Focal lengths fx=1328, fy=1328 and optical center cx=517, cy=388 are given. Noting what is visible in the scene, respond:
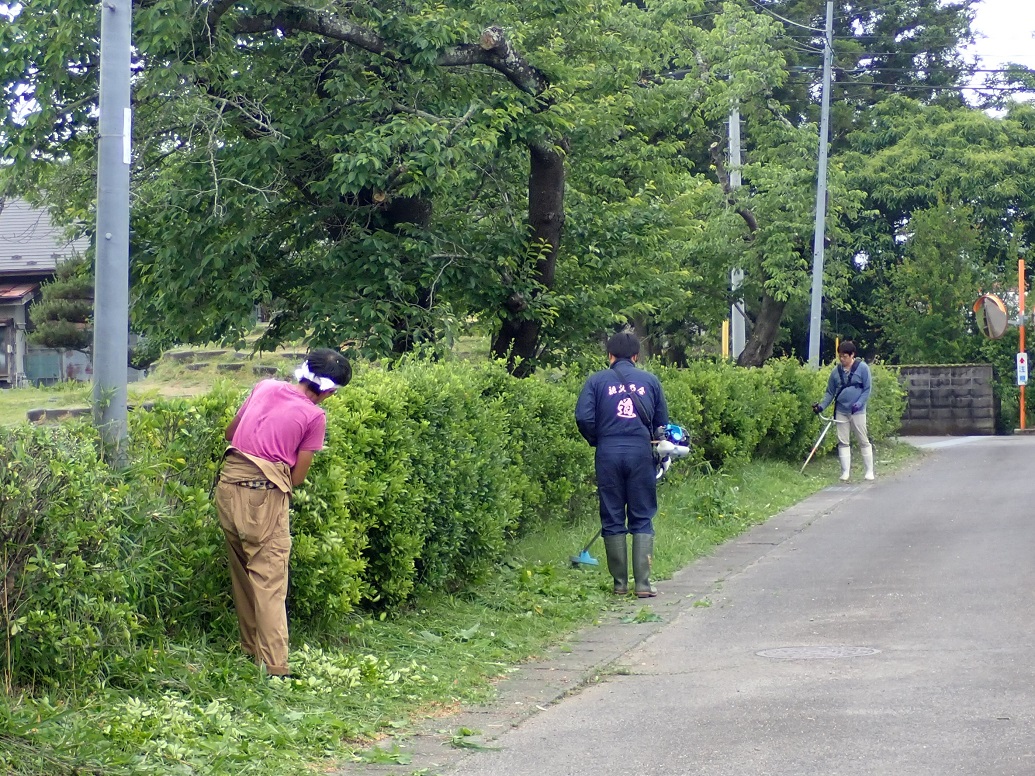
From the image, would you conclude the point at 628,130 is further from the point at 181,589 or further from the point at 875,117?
the point at 875,117

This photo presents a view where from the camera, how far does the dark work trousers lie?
964 centimetres

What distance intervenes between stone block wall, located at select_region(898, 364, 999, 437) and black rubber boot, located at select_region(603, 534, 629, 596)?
26162mm

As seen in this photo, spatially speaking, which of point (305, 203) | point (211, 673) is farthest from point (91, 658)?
point (305, 203)

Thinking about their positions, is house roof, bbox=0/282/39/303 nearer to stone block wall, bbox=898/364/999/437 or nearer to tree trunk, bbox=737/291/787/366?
tree trunk, bbox=737/291/787/366

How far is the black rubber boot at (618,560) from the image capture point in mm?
9648

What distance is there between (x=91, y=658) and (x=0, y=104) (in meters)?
7.99

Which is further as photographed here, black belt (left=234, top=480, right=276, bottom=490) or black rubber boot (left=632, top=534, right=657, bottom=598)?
black rubber boot (left=632, top=534, right=657, bottom=598)

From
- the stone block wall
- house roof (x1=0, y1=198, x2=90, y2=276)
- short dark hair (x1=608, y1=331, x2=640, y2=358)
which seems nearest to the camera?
short dark hair (x1=608, y1=331, x2=640, y2=358)

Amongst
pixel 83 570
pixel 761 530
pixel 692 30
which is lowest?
pixel 761 530

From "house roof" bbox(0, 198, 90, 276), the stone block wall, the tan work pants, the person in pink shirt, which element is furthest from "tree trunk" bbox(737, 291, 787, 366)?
the tan work pants

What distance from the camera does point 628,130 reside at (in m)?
19.9

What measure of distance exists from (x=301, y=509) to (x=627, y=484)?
11.2 feet

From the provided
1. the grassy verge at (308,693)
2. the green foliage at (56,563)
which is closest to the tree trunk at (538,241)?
the grassy verge at (308,693)

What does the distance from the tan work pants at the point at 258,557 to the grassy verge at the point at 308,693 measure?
5.7 inches
